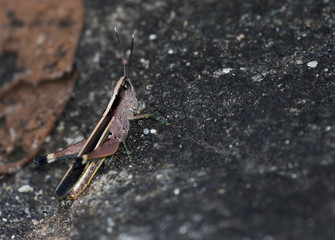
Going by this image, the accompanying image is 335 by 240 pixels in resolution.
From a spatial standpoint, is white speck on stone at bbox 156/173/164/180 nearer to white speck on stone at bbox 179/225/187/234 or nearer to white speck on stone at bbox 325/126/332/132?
white speck on stone at bbox 179/225/187/234

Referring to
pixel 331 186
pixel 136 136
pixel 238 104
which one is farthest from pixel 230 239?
pixel 136 136

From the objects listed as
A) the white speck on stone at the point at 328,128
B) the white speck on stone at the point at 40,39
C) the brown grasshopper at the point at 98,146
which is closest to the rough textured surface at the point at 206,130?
the white speck on stone at the point at 328,128

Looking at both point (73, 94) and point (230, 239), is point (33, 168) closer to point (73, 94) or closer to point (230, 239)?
point (73, 94)

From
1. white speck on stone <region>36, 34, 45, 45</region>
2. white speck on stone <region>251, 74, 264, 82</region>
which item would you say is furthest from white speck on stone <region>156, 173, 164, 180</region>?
white speck on stone <region>36, 34, 45, 45</region>

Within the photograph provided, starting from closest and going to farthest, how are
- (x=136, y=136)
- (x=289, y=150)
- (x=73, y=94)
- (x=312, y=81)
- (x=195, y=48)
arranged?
(x=289, y=150)
(x=312, y=81)
(x=136, y=136)
(x=195, y=48)
(x=73, y=94)

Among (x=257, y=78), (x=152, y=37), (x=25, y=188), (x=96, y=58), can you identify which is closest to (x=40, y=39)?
(x=96, y=58)

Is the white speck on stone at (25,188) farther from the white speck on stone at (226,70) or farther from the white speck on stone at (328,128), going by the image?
the white speck on stone at (328,128)
